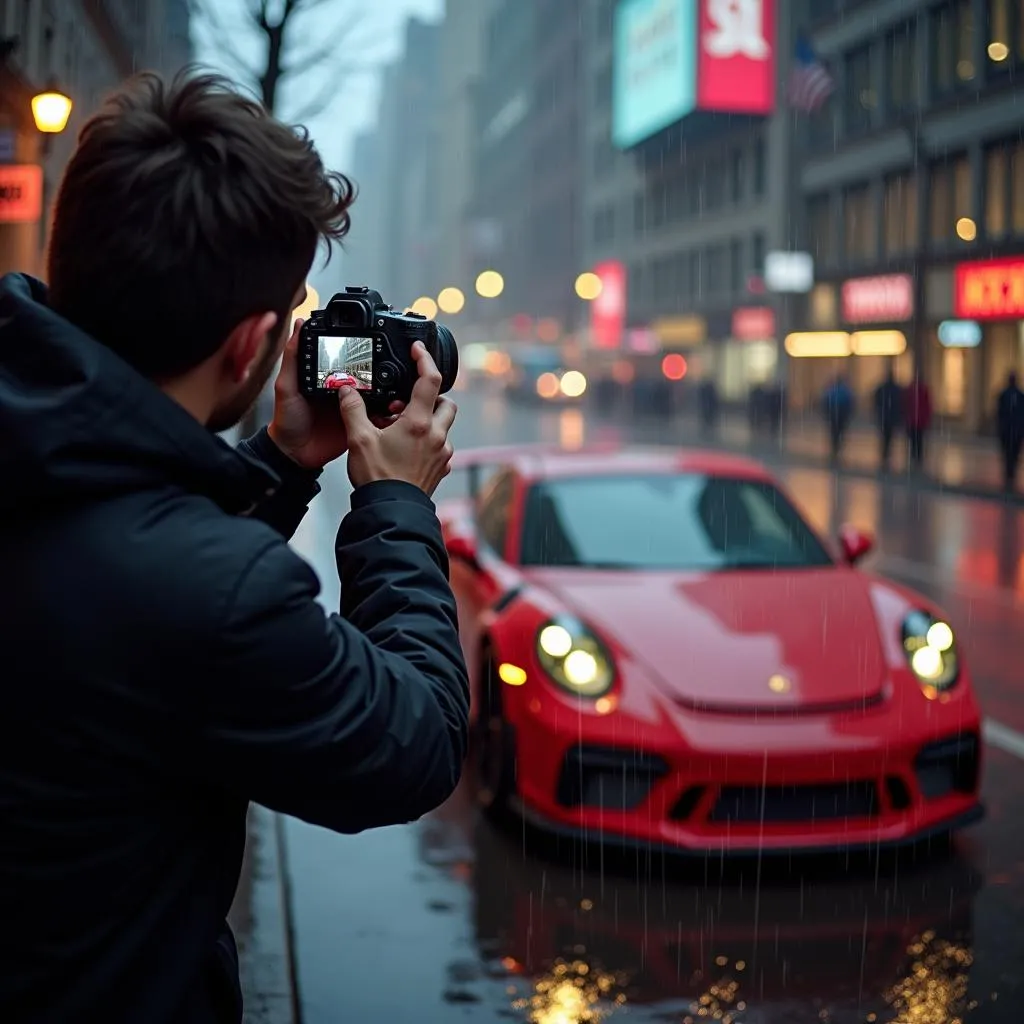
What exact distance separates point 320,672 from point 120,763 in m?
0.21

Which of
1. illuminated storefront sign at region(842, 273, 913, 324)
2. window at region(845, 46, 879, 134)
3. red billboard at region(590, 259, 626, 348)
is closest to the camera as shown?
illuminated storefront sign at region(842, 273, 913, 324)

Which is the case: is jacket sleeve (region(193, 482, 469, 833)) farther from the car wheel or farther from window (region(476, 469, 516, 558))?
window (region(476, 469, 516, 558))

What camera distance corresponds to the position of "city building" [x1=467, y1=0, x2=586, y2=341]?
90.2 meters

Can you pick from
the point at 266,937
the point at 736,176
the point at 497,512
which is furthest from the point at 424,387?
the point at 736,176

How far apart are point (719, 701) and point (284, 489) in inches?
124

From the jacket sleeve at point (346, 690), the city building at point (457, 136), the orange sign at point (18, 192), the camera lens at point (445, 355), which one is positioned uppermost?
the city building at point (457, 136)

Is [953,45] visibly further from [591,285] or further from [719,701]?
[591,285]

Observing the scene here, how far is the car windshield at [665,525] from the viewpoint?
6.36 m

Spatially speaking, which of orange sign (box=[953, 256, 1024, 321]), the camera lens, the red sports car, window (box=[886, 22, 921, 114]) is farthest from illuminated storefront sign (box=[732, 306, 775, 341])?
the camera lens

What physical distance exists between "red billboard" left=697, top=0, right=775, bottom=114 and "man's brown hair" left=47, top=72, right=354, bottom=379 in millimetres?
54511

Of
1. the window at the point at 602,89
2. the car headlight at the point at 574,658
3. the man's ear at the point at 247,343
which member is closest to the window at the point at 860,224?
the window at the point at 602,89

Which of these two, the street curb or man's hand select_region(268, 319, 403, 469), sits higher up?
man's hand select_region(268, 319, 403, 469)

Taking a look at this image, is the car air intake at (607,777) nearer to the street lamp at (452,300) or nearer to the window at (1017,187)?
the window at (1017,187)

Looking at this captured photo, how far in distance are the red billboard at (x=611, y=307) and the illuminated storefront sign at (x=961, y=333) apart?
1454 inches
